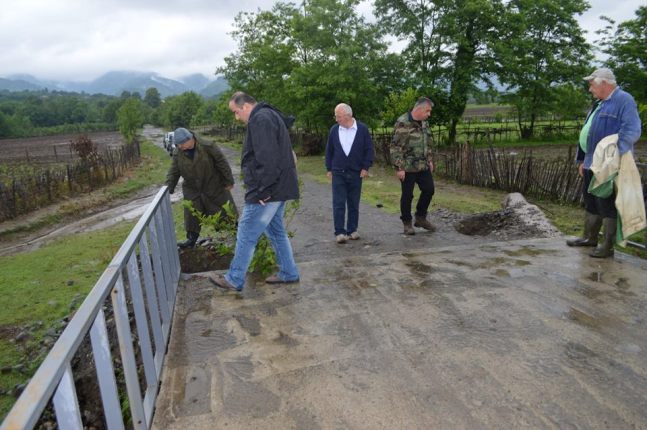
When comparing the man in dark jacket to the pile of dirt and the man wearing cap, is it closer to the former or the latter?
the man wearing cap

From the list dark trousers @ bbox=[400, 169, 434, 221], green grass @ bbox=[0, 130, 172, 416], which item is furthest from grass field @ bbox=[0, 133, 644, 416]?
dark trousers @ bbox=[400, 169, 434, 221]

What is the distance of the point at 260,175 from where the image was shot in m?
3.58

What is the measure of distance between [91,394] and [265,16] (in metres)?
28.9

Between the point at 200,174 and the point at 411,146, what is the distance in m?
2.61

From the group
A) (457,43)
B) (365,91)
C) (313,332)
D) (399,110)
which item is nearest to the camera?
(313,332)

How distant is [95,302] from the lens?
169 cm

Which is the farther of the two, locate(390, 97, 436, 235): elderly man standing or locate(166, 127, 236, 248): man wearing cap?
locate(390, 97, 436, 235): elderly man standing

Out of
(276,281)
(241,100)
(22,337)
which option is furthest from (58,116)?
(276,281)

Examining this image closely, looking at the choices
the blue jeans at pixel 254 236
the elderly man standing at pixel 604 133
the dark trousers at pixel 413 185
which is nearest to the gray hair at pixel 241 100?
the blue jeans at pixel 254 236

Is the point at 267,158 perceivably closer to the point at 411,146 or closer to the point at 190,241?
the point at 190,241

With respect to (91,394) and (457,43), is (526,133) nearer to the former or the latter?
(457,43)

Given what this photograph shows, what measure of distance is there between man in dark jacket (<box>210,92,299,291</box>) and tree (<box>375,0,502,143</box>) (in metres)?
21.7

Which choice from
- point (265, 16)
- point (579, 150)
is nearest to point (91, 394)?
point (579, 150)

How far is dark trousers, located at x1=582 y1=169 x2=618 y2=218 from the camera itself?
14.6 feet
